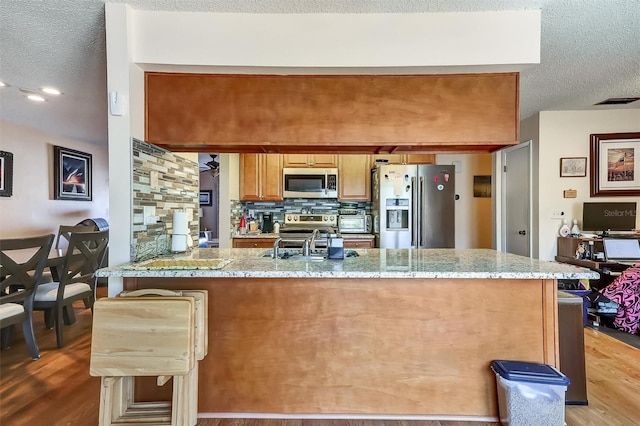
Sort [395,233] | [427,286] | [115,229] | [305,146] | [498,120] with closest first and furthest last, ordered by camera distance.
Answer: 1. [427,286]
2. [115,229]
3. [498,120]
4. [305,146]
5. [395,233]

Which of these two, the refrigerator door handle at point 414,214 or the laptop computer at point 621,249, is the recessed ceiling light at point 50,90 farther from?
the laptop computer at point 621,249

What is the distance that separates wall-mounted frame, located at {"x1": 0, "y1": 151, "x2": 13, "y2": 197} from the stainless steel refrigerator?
14.8ft

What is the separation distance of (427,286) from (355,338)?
486 millimetres

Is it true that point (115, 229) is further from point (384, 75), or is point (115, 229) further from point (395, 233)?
point (395, 233)

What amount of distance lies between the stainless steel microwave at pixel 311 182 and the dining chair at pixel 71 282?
2112 mm

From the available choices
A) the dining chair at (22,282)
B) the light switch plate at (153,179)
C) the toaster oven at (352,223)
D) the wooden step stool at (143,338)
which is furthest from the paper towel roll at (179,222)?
the toaster oven at (352,223)

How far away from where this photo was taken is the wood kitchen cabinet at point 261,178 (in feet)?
14.7

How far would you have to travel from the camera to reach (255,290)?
188 cm

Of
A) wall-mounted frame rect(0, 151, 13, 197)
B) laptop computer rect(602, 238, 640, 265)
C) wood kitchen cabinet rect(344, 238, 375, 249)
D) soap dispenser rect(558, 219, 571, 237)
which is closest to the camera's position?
laptop computer rect(602, 238, 640, 265)

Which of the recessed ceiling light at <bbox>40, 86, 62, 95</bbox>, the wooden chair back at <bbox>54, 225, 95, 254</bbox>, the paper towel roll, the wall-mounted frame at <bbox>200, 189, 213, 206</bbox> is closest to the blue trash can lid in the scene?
the paper towel roll

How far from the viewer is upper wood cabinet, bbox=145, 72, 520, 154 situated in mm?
2182

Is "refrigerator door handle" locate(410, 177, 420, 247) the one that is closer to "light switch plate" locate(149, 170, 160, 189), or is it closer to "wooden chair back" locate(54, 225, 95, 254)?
"light switch plate" locate(149, 170, 160, 189)

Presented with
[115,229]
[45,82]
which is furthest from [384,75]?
[45,82]

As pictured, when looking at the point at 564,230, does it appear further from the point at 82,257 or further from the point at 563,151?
the point at 82,257
